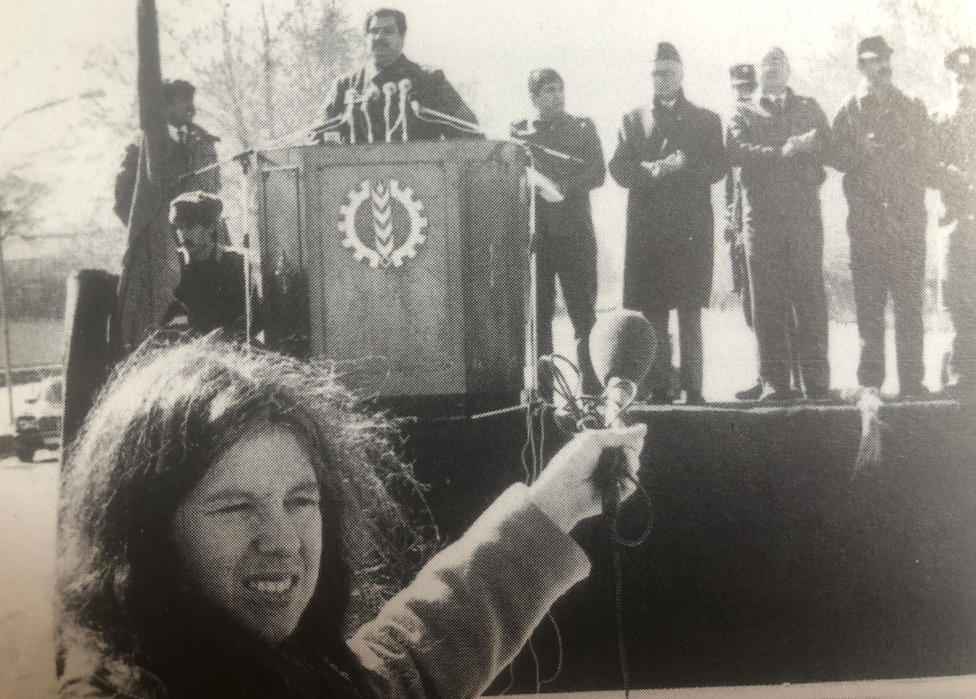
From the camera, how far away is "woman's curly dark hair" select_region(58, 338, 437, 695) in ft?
6.60

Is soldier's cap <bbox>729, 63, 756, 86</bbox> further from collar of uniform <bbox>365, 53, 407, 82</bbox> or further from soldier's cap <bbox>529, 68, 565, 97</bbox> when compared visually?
collar of uniform <bbox>365, 53, 407, 82</bbox>

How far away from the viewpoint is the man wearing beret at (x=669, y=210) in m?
2.19

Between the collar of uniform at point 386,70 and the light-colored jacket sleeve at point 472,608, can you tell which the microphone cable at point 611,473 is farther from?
the collar of uniform at point 386,70

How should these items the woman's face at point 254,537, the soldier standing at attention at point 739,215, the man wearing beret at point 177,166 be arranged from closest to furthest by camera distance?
the woman's face at point 254,537
the man wearing beret at point 177,166
the soldier standing at attention at point 739,215

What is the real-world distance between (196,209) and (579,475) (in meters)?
1.20

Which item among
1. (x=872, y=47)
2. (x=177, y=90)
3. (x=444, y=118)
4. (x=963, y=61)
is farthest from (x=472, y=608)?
(x=963, y=61)

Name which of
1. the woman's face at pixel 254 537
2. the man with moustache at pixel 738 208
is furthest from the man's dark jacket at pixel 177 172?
the man with moustache at pixel 738 208

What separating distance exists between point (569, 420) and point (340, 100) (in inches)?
40.6

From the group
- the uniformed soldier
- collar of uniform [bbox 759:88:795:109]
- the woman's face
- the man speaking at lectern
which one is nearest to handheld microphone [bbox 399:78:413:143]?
the man speaking at lectern

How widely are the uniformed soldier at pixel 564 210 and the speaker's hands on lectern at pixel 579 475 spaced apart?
14 cm

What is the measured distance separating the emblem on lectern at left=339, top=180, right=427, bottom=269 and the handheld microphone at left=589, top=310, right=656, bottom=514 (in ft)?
1.84

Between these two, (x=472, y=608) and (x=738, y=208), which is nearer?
→ (x=472, y=608)

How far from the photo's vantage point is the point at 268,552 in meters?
2.02

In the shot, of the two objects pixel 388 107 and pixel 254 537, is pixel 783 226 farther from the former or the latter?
pixel 254 537
